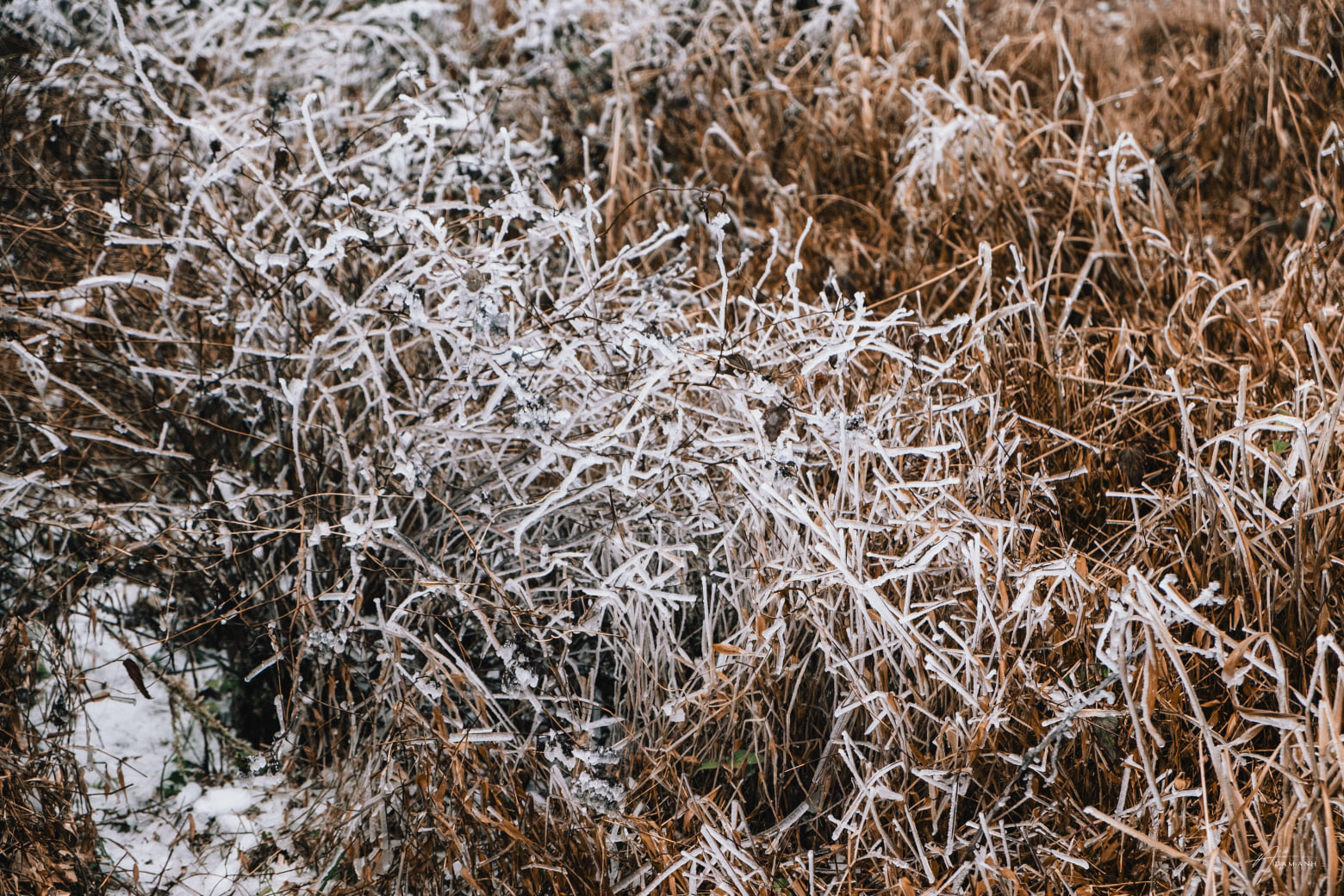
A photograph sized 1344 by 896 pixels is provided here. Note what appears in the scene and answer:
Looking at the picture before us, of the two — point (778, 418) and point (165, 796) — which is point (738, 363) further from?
point (165, 796)

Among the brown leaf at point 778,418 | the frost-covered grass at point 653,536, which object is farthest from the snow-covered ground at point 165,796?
the brown leaf at point 778,418

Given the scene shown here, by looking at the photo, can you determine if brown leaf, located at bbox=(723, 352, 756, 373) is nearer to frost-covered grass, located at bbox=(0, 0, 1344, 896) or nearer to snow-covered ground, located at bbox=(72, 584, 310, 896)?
frost-covered grass, located at bbox=(0, 0, 1344, 896)

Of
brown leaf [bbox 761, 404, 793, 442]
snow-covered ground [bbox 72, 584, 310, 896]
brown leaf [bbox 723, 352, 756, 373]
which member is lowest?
snow-covered ground [bbox 72, 584, 310, 896]

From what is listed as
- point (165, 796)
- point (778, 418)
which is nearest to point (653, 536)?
point (778, 418)

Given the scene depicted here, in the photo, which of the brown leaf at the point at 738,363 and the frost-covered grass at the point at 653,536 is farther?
the brown leaf at the point at 738,363

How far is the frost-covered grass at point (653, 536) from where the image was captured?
155cm

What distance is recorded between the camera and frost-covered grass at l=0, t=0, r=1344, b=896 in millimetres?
1547

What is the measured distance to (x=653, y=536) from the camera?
185cm

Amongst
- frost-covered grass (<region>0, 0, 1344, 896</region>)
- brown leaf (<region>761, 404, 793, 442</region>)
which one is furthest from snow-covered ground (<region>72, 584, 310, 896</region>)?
brown leaf (<region>761, 404, 793, 442</region>)

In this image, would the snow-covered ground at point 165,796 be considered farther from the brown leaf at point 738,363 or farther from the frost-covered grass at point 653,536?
the brown leaf at point 738,363

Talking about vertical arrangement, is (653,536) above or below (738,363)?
below

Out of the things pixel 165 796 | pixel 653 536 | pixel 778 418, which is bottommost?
pixel 165 796

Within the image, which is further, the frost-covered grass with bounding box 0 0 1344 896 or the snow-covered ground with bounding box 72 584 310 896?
the snow-covered ground with bounding box 72 584 310 896

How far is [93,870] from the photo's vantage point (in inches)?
66.0
